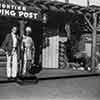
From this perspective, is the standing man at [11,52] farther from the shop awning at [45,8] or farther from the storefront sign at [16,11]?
the shop awning at [45,8]

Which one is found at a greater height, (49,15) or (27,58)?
(49,15)

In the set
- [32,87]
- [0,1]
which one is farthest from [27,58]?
[0,1]

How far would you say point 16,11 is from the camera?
9383mm

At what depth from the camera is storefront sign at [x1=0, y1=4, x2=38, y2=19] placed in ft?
29.8

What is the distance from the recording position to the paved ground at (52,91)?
6.46 m

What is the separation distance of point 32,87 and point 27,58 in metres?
1.88

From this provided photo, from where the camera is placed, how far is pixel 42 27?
39.6ft

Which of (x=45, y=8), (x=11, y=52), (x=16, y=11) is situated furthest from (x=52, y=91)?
(x=45, y=8)

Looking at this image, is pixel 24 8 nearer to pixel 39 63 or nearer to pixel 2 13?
pixel 2 13

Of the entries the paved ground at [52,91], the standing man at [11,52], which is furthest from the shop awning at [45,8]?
the paved ground at [52,91]

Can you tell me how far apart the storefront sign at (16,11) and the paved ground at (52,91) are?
3.02m

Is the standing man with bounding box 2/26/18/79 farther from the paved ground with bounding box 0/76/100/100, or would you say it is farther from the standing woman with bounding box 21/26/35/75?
the paved ground with bounding box 0/76/100/100

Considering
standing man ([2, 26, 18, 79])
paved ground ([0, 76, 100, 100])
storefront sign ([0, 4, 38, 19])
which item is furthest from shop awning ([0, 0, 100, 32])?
paved ground ([0, 76, 100, 100])

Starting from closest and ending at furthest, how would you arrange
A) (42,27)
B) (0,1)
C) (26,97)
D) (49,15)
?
(26,97)
(0,1)
(42,27)
(49,15)
